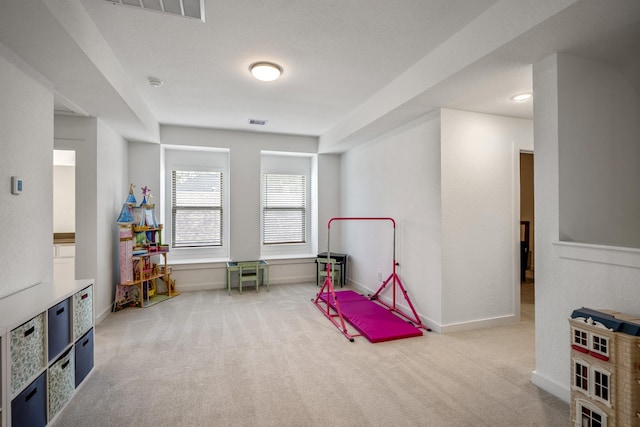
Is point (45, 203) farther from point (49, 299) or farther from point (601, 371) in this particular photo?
point (601, 371)

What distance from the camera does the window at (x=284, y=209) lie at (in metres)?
5.96

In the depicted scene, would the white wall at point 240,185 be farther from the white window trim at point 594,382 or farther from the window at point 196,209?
the white window trim at point 594,382

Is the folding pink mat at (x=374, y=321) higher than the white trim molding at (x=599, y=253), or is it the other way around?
the white trim molding at (x=599, y=253)

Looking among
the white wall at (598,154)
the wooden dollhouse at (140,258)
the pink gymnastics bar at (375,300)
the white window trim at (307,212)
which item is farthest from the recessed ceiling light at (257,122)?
the white wall at (598,154)

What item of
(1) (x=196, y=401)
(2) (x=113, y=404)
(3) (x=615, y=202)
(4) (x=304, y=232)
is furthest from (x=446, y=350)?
(4) (x=304, y=232)

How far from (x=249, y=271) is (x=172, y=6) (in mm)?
4038

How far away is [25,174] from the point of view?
230cm

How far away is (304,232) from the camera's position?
622 centimetres

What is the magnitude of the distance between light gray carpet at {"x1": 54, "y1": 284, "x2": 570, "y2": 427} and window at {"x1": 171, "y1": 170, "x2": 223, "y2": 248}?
6.49ft

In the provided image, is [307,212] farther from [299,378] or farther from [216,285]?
[299,378]

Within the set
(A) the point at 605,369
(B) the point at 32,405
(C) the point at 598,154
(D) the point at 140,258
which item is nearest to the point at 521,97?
(C) the point at 598,154

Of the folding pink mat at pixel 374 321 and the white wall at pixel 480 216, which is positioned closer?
the folding pink mat at pixel 374 321

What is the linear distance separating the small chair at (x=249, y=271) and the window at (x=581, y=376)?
4150 millimetres

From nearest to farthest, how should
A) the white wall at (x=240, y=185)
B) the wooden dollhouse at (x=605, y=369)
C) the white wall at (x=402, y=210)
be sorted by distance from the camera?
the wooden dollhouse at (x=605, y=369), the white wall at (x=402, y=210), the white wall at (x=240, y=185)
